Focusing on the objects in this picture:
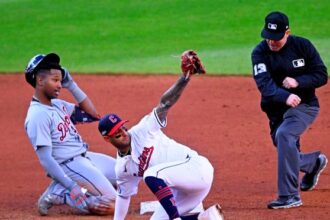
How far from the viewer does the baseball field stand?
378 inches

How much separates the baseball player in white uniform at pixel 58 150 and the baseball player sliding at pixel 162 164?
824mm

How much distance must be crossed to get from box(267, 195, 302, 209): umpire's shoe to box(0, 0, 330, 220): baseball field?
0.07 m

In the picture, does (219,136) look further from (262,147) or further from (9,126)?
(9,126)

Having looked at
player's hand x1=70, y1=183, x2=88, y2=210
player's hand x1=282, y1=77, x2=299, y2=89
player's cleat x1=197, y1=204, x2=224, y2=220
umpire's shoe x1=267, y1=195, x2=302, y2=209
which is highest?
player's hand x1=282, y1=77, x2=299, y2=89

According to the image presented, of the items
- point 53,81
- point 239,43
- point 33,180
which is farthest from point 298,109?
point 239,43

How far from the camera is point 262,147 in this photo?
11.0 metres

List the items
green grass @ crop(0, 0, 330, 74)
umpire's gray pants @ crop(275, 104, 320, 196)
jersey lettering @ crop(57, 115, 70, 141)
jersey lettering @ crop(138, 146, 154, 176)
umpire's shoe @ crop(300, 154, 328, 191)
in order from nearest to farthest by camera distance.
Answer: jersey lettering @ crop(138, 146, 154, 176) < umpire's gray pants @ crop(275, 104, 320, 196) < jersey lettering @ crop(57, 115, 70, 141) < umpire's shoe @ crop(300, 154, 328, 191) < green grass @ crop(0, 0, 330, 74)

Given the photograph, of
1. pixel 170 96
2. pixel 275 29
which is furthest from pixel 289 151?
pixel 170 96

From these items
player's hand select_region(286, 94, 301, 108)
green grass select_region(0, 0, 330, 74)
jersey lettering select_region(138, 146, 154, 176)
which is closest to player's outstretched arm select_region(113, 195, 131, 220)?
jersey lettering select_region(138, 146, 154, 176)

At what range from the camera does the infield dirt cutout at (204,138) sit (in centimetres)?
902

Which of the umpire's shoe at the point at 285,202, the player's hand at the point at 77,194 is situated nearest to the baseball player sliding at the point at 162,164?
the player's hand at the point at 77,194

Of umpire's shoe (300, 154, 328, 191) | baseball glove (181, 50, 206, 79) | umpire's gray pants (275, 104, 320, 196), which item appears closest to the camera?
baseball glove (181, 50, 206, 79)

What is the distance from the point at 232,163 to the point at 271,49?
6.69 ft

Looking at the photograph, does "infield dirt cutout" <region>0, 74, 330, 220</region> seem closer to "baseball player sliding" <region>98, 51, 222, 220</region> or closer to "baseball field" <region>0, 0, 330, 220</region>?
"baseball field" <region>0, 0, 330, 220</region>
